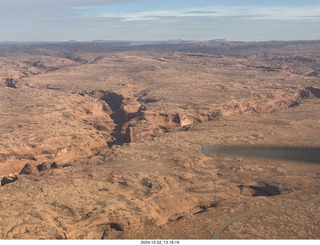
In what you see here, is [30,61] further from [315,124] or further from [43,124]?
[315,124]

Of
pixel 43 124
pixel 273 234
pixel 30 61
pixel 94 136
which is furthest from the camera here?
pixel 30 61

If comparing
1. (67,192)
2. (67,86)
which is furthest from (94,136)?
(67,86)

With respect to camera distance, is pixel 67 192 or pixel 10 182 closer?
pixel 67 192

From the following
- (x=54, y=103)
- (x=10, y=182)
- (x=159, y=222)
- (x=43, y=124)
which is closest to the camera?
(x=159, y=222)

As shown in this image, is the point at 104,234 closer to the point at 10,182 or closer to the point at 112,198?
the point at 112,198

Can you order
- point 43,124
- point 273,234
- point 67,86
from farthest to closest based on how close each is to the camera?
point 67,86 → point 43,124 → point 273,234

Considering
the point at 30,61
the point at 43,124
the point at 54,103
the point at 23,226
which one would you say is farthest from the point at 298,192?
the point at 30,61
